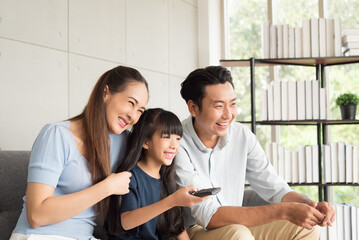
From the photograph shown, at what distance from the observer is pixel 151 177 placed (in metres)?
1.83

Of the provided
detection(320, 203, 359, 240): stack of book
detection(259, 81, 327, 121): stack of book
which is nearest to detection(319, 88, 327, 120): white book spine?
detection(259, 81, 327, 121): stack of book

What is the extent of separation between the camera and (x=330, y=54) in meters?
3.54

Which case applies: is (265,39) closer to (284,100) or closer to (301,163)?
(284,100)

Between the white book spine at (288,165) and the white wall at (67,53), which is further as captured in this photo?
the white book spine at (288,165)

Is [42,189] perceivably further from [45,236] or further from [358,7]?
[358,7]

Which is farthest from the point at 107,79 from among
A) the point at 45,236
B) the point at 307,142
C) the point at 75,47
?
the point at 307,142

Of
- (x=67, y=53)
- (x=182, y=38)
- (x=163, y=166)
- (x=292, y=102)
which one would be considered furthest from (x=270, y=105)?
(x=163, y=166)

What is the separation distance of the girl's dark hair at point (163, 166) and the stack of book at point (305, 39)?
2025mm

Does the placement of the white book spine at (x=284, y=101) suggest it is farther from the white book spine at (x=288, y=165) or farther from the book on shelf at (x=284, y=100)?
the white book spine at (x=288, y=165)

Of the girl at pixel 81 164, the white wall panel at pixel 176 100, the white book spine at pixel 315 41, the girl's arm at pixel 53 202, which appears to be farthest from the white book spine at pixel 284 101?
the girl's arm at pixel 53 202

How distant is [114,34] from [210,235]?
6.08ft

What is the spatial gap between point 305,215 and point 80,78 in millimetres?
1741

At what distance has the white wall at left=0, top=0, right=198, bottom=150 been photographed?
2.35 m

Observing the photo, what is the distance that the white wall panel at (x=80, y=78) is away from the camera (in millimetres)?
2752
